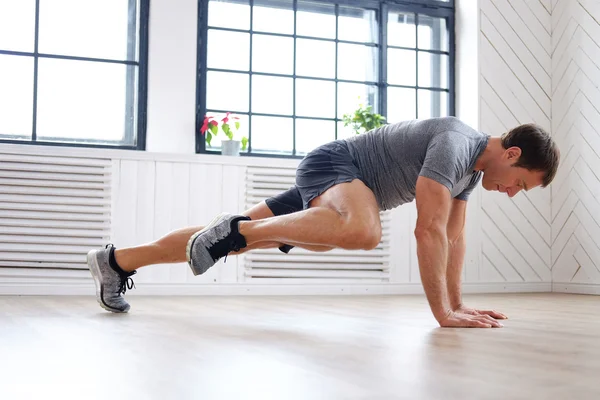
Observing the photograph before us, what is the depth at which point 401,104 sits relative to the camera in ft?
17.5

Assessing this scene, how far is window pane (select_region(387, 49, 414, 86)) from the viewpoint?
5.30m

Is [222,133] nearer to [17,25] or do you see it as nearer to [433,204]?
[17,25]

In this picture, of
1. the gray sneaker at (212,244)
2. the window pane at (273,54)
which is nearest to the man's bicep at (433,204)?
the gray sneaker at (212,244)

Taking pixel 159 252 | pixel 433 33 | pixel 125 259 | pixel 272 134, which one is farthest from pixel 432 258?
pixel 433 33

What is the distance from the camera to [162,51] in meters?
4.62

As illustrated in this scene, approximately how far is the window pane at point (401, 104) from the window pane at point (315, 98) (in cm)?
45

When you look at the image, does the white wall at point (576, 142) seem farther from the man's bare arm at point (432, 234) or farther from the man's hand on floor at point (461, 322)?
the man's bare arm at point (432, 234)

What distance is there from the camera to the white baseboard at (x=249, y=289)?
13.3ft

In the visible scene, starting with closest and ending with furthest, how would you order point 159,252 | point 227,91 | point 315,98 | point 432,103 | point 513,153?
point 513,153 < point 159,252 < point 227,91 < point 315,98 < point 432,103

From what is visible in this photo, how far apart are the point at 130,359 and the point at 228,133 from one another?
319 cm

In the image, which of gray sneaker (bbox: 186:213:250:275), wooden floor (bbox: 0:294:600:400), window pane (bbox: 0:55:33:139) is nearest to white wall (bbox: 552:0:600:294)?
wooden floor (bbox: 0:294:600:400)

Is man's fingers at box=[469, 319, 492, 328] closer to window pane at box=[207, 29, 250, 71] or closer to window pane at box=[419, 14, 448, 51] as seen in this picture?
window pane at box=[207, 29, 250, 71]

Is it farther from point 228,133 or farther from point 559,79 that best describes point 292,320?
point 559,79

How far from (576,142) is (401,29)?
1473 millimetres
